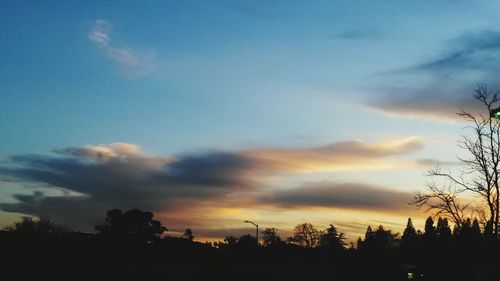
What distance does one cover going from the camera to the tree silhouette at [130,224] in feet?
334

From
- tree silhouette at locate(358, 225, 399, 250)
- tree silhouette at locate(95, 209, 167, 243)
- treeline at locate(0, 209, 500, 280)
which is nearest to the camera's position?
treeline at locate(0, 209, 500, 280)

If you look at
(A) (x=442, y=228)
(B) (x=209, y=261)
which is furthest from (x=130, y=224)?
(A) (x=442, y=228)

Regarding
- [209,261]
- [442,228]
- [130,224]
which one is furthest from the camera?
[442,228]

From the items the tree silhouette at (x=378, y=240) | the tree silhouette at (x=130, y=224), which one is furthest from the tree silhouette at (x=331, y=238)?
the tree silhouette at (x=130, y=224)

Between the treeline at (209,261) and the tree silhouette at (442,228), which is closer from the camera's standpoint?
the treeline at (209,261)

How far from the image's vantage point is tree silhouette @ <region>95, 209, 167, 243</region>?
102 m

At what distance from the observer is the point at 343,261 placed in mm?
63531

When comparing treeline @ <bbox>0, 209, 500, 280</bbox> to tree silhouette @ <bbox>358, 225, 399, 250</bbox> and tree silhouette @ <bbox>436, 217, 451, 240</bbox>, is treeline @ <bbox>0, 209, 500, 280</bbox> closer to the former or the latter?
tree silhouette @ <bbox>358, 225, 399, 250</bbox>

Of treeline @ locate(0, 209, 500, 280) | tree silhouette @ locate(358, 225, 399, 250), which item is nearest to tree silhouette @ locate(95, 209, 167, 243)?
treeline @ locate(0, 209, 500, 280)

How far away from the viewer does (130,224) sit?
103000 mm

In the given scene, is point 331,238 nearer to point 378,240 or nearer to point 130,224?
point 378,240

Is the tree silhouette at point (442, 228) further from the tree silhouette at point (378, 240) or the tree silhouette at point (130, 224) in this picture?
the tree silhouette at point (130, 224)

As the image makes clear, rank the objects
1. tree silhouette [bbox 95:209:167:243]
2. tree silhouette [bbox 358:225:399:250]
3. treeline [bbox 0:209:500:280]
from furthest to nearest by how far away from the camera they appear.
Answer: tree silhouette [bbox 358:225:399:250] < tree silhouette [bbox 95:209:167:243] < treeline [bbox 0:209:500:280]

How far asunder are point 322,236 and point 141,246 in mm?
84920
